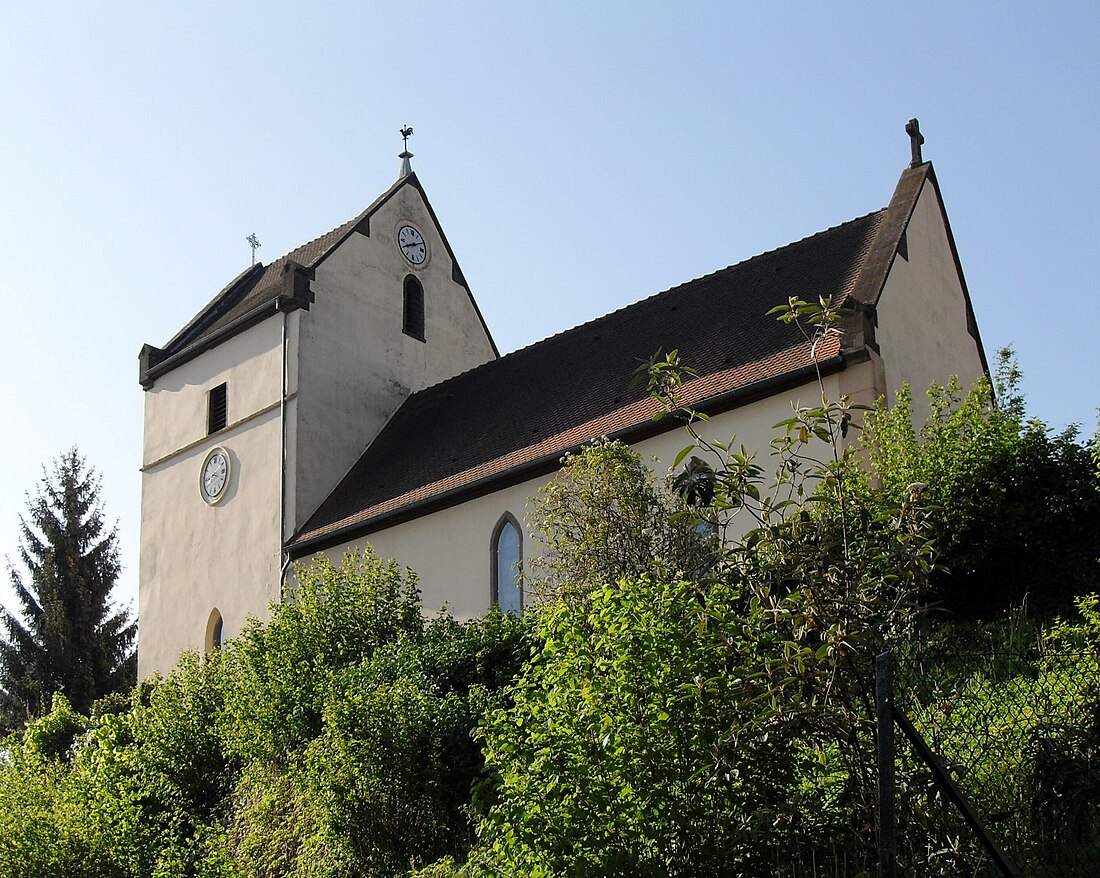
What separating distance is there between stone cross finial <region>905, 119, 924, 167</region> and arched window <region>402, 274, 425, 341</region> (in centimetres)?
1156

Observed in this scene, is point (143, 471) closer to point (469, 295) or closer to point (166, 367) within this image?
point (166, 367)

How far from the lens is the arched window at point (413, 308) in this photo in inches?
1155

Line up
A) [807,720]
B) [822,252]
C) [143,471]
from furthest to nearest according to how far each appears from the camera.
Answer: [143,471] → [822,252] → [807,720]

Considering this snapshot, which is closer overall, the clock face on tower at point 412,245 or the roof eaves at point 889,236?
the roof eaves at point 889,236

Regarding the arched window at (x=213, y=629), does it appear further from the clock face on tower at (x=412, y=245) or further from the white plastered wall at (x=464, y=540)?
the clock face on tower at (x=412, y=245)

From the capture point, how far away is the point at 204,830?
14.6 metres

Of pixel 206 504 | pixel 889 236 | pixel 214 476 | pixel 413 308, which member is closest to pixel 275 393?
pixel 214 476

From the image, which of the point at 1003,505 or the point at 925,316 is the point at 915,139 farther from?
the point at 1003,505

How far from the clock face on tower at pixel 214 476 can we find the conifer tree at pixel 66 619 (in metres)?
9.27

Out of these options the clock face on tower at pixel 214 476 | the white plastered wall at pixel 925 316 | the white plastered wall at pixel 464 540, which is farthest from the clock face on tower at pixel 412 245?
the white plastered wall at pixel 925 316

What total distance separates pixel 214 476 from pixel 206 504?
1.93ft

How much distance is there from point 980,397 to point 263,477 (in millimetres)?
15016

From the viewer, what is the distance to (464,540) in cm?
2227

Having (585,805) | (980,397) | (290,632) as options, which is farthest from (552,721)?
(980,397)
